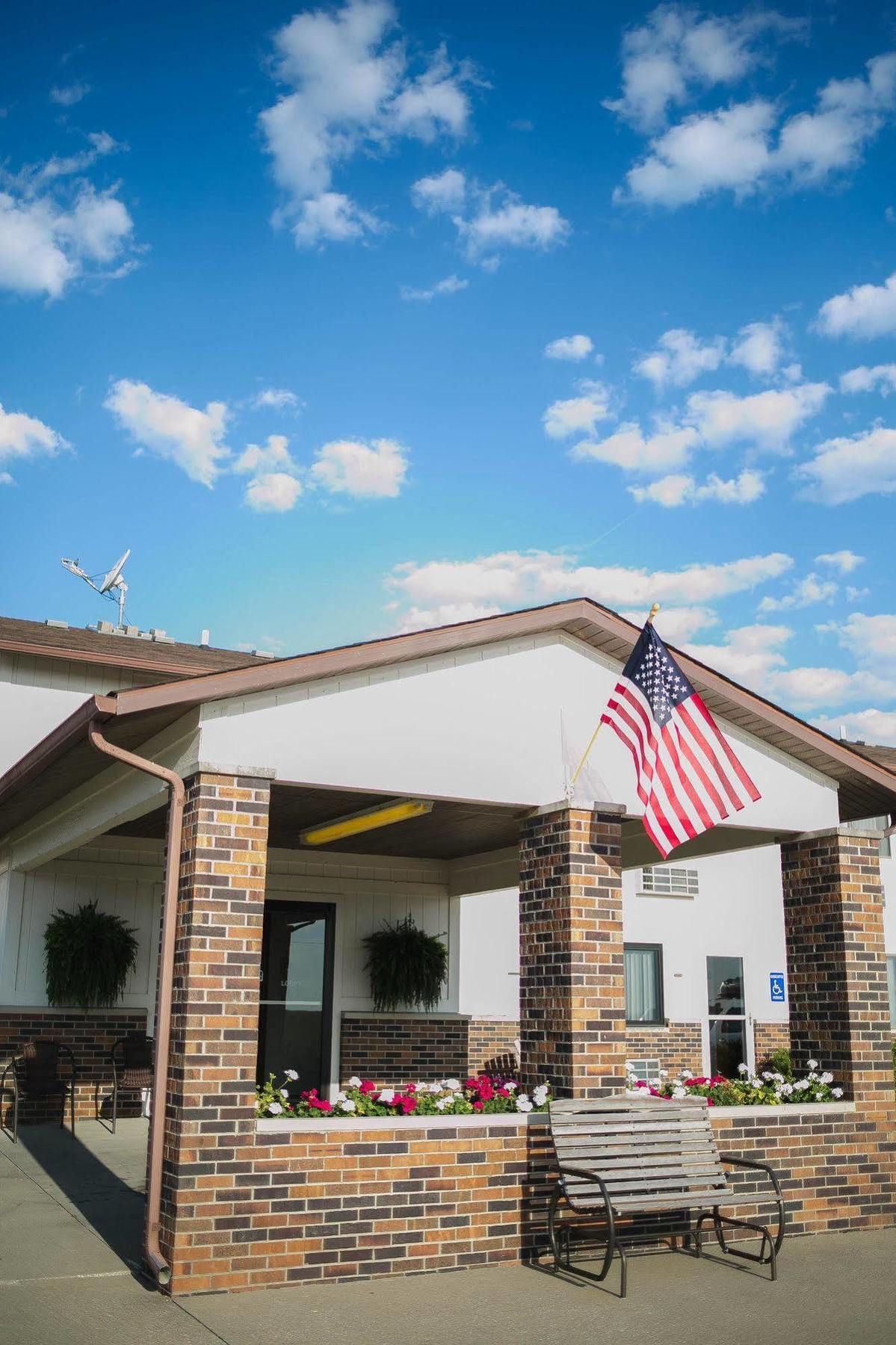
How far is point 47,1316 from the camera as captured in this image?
5.82 meters

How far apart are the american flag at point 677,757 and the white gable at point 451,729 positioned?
1.56ft

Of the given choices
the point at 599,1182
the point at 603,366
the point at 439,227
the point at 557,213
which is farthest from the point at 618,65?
the point at 599,1182

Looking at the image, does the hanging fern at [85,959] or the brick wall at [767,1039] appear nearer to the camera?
the hanging fern at [85,959]

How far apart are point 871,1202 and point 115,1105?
23.3ft

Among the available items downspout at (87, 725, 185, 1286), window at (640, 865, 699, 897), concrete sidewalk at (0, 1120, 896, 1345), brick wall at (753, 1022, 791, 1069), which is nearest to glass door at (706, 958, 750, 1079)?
brick wall at (753, 1022, 791, 1069)

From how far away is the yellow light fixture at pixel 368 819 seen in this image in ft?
29.4

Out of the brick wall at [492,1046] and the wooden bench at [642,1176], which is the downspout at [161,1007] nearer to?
the wooden bench at [642,1176]

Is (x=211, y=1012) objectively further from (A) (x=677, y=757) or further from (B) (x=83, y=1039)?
(B) (x=83, y=1039)

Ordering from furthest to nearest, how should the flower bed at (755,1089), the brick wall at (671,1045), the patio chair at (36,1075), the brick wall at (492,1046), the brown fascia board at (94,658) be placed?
the brick wall at (671,1045), the brick wall at (492,1046), the brown fascia board at (94,658), the patio chair at (36,1075), the flower bed at (755,1089)

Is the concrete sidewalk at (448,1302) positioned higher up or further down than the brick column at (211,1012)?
further down

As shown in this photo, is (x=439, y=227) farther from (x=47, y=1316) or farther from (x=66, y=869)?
(x=47, y=1316)

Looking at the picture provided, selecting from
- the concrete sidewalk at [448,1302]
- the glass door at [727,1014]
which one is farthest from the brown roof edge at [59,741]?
the glass door at [727,1014]

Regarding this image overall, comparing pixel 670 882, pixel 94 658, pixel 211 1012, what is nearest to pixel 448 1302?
pixel 211 1012

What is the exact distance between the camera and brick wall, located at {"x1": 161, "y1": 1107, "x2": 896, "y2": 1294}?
6457 millimetres
